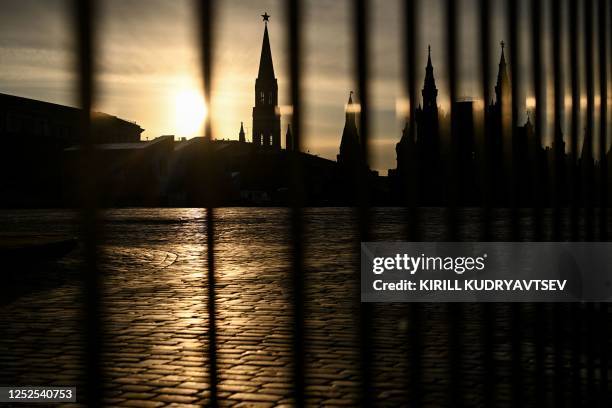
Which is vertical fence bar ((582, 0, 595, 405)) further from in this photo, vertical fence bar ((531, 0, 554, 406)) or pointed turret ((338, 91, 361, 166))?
pointed turret ((338, 91, 361, 166))

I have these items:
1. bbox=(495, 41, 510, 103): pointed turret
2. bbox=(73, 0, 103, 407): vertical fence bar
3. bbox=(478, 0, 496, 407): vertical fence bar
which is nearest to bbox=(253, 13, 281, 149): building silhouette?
bbox=(73, 0, 103, 407): vertical fence bar

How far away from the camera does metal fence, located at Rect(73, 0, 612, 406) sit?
109 inches

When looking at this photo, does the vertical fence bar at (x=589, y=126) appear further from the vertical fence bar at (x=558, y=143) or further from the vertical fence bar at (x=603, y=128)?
the vertical fence bar at (x=558, y=143)

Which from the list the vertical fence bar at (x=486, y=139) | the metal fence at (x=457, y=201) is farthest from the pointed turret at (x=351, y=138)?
the vertical fence bar at (x=486, y=139)

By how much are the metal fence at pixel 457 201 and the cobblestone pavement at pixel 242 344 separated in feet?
0.24

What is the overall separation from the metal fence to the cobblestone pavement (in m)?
0.07

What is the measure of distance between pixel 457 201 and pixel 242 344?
2853 millimetres

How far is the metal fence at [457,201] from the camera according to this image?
2773 mm

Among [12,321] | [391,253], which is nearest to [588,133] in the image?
[12,321]

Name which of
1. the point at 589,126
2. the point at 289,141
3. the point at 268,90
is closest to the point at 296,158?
the point at 289,141

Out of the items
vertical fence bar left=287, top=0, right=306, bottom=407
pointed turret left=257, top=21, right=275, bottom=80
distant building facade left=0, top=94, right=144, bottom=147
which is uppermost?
distant building facade left=0, top=94, right=144, bottom=147

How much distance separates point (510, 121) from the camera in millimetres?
4375

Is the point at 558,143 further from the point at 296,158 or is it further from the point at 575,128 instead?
the point at 296,158

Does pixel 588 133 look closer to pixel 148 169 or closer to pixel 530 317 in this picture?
pixel 530 317
